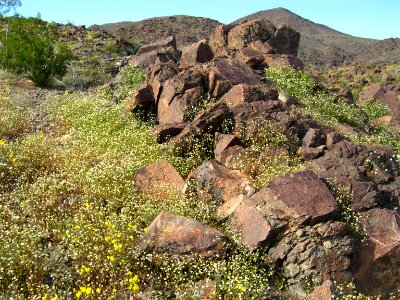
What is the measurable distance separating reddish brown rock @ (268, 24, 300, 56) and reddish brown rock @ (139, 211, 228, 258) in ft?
39.7

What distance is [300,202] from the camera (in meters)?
5.92

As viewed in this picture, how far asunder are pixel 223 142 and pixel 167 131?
4.76 ft

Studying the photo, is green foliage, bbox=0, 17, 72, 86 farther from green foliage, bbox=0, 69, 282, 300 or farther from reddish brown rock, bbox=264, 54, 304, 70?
reddish brown rock, bbox=264, 54, 304, 70

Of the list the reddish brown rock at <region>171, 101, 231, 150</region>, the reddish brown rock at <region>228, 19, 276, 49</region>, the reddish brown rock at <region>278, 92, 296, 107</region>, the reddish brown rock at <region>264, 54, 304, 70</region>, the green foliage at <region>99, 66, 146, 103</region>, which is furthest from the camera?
the reddish brown rock at <region>228, 19, 276, 49</region>

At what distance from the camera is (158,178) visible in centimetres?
730

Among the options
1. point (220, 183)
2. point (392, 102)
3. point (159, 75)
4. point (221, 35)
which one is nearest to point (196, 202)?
point (220, 183)

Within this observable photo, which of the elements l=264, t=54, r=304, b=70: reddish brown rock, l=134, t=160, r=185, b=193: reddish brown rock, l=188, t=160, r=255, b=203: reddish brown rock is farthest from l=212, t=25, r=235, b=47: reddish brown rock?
l=188, t=160, r=255, b=203: reddish brown rock

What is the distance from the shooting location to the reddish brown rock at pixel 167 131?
9.05 m

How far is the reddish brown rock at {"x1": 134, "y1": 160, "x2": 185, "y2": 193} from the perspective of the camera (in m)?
7.07

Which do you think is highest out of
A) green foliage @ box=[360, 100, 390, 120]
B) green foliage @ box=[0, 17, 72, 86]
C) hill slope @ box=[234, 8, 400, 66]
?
hill slope @ box=[234, 8, 400, 66]

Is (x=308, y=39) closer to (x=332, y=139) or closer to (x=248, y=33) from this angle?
(x=248, y=33)

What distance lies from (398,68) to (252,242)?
114 feet

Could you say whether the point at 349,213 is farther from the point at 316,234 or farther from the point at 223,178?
the point at 223,178

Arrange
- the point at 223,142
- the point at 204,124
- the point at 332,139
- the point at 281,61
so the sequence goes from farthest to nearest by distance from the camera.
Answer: the point at 281,61
the point at 204,124
the point at 332,139
the point at 223,142
